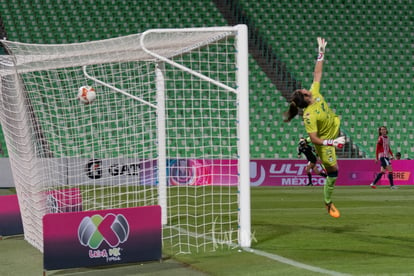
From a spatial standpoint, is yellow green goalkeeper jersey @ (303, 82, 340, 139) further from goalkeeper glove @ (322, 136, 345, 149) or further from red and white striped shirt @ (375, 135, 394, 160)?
red and white striped shirt @ (375, 135, 394, 160)

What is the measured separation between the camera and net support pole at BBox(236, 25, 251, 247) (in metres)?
9.69

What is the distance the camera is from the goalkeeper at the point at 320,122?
9.77 meters

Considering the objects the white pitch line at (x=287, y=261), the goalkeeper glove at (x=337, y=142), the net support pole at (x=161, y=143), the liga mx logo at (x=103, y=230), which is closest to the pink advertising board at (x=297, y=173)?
the net support pole at (x=161, y=143)

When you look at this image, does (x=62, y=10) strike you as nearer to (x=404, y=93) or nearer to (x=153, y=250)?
(x=404, y=93)

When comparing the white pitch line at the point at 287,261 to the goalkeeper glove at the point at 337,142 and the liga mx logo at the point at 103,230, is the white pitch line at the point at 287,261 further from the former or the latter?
the liga mx logo at the point at 103,230

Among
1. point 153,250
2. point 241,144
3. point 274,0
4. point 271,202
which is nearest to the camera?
point 153,250

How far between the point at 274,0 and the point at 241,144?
22912mm

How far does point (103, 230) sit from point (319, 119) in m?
3.55

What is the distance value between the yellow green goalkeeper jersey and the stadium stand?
16876 mm

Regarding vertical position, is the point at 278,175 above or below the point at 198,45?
below

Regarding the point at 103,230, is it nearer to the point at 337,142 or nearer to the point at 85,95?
the point at 85,95

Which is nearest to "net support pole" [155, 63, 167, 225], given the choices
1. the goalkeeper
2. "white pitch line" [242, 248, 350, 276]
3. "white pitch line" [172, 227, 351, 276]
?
"white pitch line" [172, 227, 351, 276]

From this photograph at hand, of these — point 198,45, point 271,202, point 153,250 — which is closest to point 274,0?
point 271,202

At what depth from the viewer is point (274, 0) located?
31.6 m
